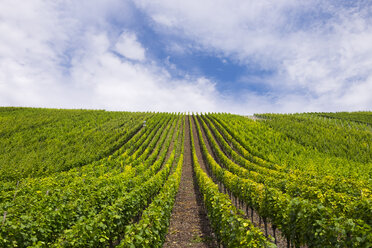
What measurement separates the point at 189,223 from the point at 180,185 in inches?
353

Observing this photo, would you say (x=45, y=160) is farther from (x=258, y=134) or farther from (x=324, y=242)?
(x=258, y=134)

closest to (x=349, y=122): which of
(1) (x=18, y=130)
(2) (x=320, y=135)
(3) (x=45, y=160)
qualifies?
(2) (x=320, y=135)

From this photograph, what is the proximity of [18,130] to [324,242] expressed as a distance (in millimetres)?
53903

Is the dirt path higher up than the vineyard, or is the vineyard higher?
the vineyard

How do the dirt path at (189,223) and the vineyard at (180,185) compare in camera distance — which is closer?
the vineyard at (180,185)

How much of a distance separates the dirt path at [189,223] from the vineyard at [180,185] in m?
0.07

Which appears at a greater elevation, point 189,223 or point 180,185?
point 189,223

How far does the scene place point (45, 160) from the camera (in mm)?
29406

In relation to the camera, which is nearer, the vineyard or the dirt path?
the vineyard

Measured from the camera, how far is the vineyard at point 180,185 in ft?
20.4

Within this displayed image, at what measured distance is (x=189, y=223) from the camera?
11922 mm

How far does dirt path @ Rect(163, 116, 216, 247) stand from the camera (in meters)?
9.48

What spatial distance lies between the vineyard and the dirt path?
2.9 inches

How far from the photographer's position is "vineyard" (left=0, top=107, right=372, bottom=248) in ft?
20.4
